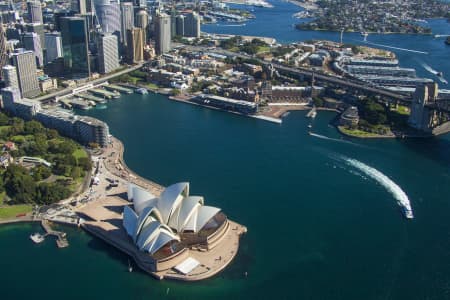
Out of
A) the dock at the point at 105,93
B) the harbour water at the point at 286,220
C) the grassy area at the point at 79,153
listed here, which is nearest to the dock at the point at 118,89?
the dock at the point at 105,93

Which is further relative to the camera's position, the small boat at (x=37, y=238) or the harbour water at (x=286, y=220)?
the small boat at (x=37, y=238)

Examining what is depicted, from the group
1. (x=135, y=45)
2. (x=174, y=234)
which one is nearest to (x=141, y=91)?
(x=135, y=45)

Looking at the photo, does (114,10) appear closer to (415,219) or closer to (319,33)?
(319,33)

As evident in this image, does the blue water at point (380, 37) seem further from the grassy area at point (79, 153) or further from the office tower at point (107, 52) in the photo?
the grassy area at point (79, 153)

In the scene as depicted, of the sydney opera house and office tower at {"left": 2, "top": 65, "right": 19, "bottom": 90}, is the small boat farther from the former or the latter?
office tower at {"left": 2, "top": 65, "right": 19, "bottom": 90}

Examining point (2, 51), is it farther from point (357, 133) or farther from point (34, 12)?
point (357, 133)

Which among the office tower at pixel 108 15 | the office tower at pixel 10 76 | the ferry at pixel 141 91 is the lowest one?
the ferry at pixel 141 91

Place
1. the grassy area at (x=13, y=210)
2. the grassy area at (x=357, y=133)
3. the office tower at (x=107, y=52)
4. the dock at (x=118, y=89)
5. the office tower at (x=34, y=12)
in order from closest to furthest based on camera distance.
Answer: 1. the grassy area at (x=13, y=210)
2. the grassy area at (x=357, y=133)
3. the dock at (x=118, y=89)
4. the office tower at (x=107, y=52)
5. the office tower at (x=34, y=12)
